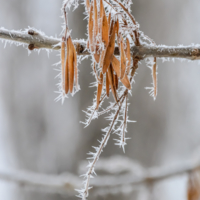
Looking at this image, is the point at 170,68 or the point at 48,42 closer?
the point at 48,42

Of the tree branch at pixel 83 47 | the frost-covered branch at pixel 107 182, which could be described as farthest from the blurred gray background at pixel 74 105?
the tree branch at pixel 83 47

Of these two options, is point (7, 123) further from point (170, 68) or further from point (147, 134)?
point (170, 68)

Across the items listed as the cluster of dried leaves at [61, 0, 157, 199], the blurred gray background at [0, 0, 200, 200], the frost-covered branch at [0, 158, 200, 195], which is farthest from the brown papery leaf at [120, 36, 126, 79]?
the blurred gray background at [0, 0, 200, 200]

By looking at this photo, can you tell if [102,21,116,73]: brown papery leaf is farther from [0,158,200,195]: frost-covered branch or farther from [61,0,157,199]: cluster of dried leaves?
[0,158,200,195]: frost-covered branch

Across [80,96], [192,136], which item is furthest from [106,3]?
[192,136]

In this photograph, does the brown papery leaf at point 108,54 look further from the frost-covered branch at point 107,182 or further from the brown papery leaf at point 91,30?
the frost-covered branch at point 107,182
